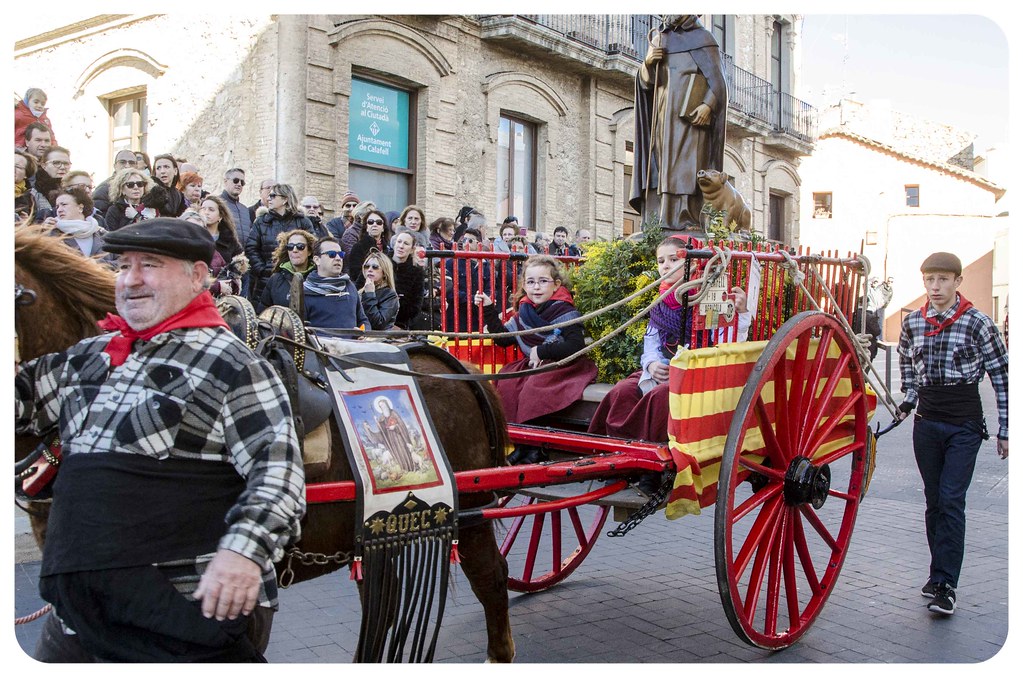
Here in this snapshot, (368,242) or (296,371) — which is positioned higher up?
(368,242)

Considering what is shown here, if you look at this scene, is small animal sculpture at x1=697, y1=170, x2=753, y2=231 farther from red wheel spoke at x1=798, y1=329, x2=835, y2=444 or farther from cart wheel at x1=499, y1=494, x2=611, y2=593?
cart wheel at x1=499, y1=494, x2=611, y2=593

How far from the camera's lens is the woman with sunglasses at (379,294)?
727 centimetres

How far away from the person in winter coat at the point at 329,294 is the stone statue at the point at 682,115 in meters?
1.96

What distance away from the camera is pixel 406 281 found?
8.22m

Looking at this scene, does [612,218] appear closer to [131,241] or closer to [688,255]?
[688,255]

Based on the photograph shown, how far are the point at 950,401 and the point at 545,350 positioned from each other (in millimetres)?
2185

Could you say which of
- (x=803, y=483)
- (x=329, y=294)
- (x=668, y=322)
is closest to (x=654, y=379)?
(x=668, y=322)

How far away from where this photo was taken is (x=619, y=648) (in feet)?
13.5

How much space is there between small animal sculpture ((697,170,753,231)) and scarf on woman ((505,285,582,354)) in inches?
59.9

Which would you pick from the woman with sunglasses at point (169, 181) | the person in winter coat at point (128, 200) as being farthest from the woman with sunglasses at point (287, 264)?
the woman with sunglasses at point (169, 181)

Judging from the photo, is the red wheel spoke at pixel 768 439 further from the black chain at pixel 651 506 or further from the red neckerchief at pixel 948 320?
the red neckerchief at pixel 948 320

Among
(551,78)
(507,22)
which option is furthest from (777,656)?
(551,78)

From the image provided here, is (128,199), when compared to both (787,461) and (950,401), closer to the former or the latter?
(787,461)

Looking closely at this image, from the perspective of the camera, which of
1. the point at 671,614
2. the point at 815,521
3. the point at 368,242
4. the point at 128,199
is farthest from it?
the point at 368,242
